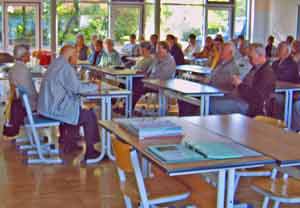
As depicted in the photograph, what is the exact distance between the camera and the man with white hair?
5.62 meters

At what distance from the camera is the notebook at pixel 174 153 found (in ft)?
8.34

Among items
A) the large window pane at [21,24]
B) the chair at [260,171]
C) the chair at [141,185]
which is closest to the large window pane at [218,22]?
the large window pane at [21,24]

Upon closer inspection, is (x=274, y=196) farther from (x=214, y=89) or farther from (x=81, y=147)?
(x=81, y=147)

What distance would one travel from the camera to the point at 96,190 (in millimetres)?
4430

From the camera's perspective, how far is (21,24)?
13.0 meters

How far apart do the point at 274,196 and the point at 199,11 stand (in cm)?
1239

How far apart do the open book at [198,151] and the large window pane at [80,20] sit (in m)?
11.1

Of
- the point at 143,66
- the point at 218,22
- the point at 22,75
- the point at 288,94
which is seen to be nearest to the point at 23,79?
the point at 22,75

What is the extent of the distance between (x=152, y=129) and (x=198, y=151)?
17.7 inches

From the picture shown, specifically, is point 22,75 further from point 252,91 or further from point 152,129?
point 152,129

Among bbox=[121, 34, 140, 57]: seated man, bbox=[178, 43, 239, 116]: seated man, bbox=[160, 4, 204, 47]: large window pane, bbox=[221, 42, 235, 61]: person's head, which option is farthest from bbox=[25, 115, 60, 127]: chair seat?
bbox=[160, 4, 204, 47]: large window pane

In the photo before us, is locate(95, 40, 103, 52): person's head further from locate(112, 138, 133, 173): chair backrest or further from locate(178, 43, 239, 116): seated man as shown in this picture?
locate(112, 138, 133, 173): chair backrest

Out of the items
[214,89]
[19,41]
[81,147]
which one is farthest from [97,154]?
[19,41]

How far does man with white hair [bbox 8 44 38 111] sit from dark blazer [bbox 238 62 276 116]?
2383 millimetres
